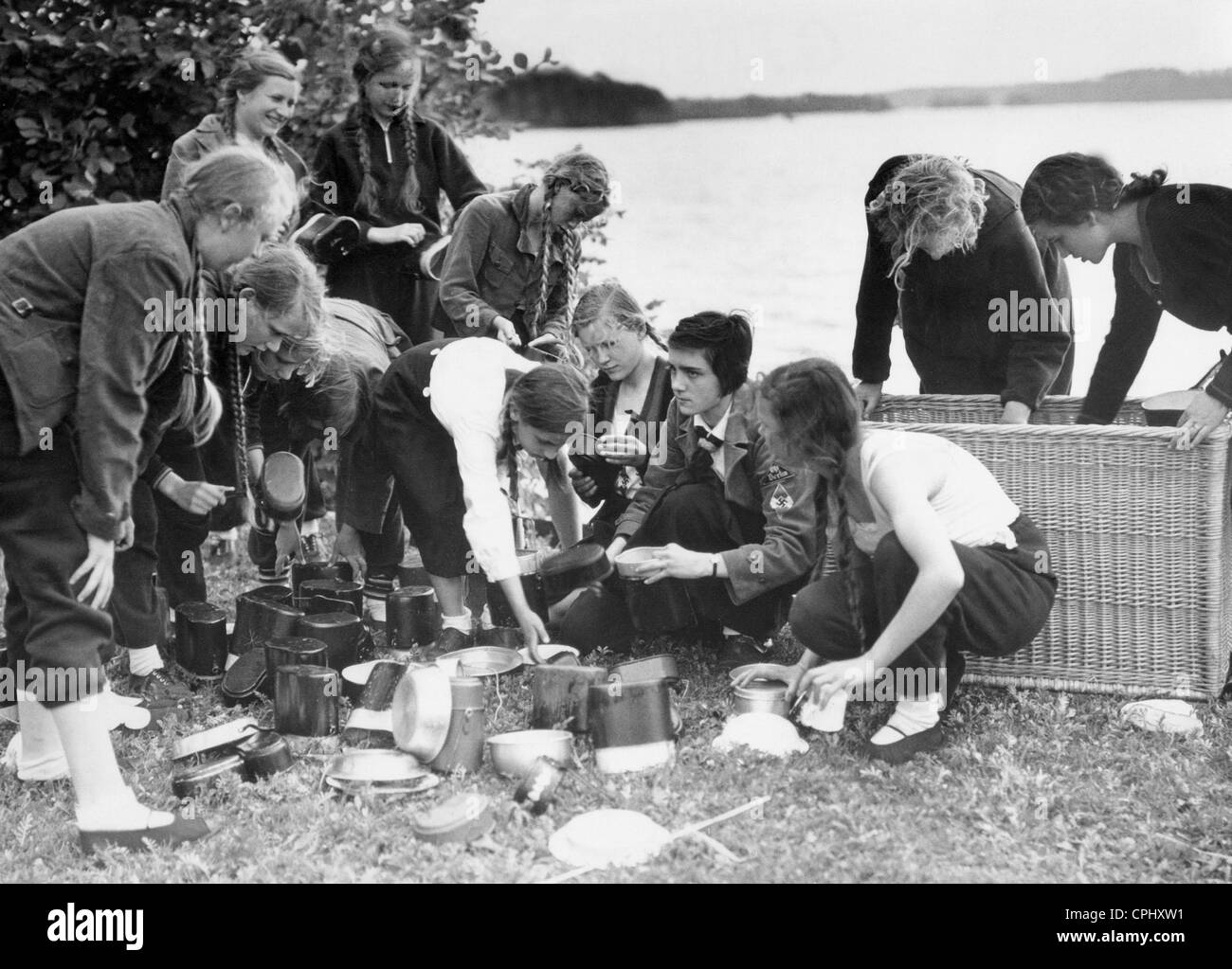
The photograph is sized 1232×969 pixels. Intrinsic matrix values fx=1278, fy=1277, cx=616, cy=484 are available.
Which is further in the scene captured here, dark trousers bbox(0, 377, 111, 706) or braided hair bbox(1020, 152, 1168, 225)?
braided hair bbox(1020, 152, 1168, 225)

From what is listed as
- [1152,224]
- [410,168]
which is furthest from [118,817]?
[1152,224]

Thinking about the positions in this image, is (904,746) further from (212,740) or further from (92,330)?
(92,330)

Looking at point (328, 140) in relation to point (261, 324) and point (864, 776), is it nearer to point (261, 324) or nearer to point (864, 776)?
point (261, 324)

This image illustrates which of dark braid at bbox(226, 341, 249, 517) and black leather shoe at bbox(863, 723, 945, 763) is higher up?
dark braid at bbox(226, 341, 249, 517)

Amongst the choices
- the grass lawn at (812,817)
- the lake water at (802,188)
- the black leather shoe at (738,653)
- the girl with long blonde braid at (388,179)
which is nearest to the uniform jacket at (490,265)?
the girl with long blonde braid at (388,179)

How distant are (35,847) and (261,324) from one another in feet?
5.09

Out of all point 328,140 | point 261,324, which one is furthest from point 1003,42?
point 261,324

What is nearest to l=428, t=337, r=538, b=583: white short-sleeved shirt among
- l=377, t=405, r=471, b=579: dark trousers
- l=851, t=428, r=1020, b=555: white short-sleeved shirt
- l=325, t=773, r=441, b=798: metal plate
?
l=377, t=405, r=471, b=579: dark trousers

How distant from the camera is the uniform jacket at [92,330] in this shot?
2.55 metres

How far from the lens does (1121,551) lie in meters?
3.36

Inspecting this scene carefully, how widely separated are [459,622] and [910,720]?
147 cm

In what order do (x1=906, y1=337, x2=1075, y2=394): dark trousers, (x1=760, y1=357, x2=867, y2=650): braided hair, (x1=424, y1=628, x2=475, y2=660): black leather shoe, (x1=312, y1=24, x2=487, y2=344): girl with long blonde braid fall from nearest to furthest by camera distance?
(x1=760, y1=357, x2=867, y2=650): braided hair, (x1=424, y1=628, x2=475, y2=660): black leather shoe, (x1=906, y1=337, x2=1075, y2=394): dark trousers, (x1=312, y1=24, x2=487, y2=344): girl with long blonde braid

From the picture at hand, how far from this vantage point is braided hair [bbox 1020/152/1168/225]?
335 cm

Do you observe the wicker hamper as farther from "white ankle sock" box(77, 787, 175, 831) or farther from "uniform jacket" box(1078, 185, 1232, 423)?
"white ankle sock" box(77, 787, 175, 831)
